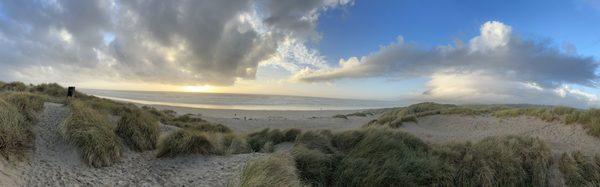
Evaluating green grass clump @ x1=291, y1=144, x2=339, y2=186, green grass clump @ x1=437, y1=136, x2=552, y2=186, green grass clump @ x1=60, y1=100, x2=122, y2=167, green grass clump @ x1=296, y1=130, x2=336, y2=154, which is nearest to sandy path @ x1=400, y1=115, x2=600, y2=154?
green grass clump @ x1=437, y1=136, x2=552, y2=186

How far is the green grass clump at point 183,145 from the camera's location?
7430 mm

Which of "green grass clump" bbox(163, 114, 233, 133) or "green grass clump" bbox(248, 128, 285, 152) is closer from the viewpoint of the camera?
"green grass clump" bbox(248, 128, 285, 152)

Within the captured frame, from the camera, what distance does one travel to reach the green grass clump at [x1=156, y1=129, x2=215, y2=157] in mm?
7430

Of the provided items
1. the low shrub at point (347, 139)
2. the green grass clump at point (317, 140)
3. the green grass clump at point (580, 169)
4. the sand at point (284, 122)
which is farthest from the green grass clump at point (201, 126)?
the green grass clump at point (580, 169)

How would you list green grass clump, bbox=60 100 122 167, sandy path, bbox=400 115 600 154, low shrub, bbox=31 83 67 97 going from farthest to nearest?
1. low shrub, bbox=31 83 67 97
2. sandy path, bbox=400 115 600 154
3. green grass clump, bbox=60 100 122 167

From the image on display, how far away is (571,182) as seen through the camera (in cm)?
742

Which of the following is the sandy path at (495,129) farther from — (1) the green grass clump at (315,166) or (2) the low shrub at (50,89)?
(2) the low shrub at (50,89)

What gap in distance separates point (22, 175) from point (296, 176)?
3.83 metres

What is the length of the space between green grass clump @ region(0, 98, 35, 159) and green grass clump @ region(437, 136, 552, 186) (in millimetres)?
7173

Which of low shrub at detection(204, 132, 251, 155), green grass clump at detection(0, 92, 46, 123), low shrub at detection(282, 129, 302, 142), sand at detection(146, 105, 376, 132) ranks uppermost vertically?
green grass clump at detection(0, 92, 46, 123)

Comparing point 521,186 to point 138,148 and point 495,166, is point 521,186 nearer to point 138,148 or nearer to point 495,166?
point 495,166

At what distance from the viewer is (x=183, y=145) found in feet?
24.5

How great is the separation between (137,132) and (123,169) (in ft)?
5.41

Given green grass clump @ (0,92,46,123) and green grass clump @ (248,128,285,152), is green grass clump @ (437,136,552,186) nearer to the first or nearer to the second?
green grass clump @ (248,128,285,152)
